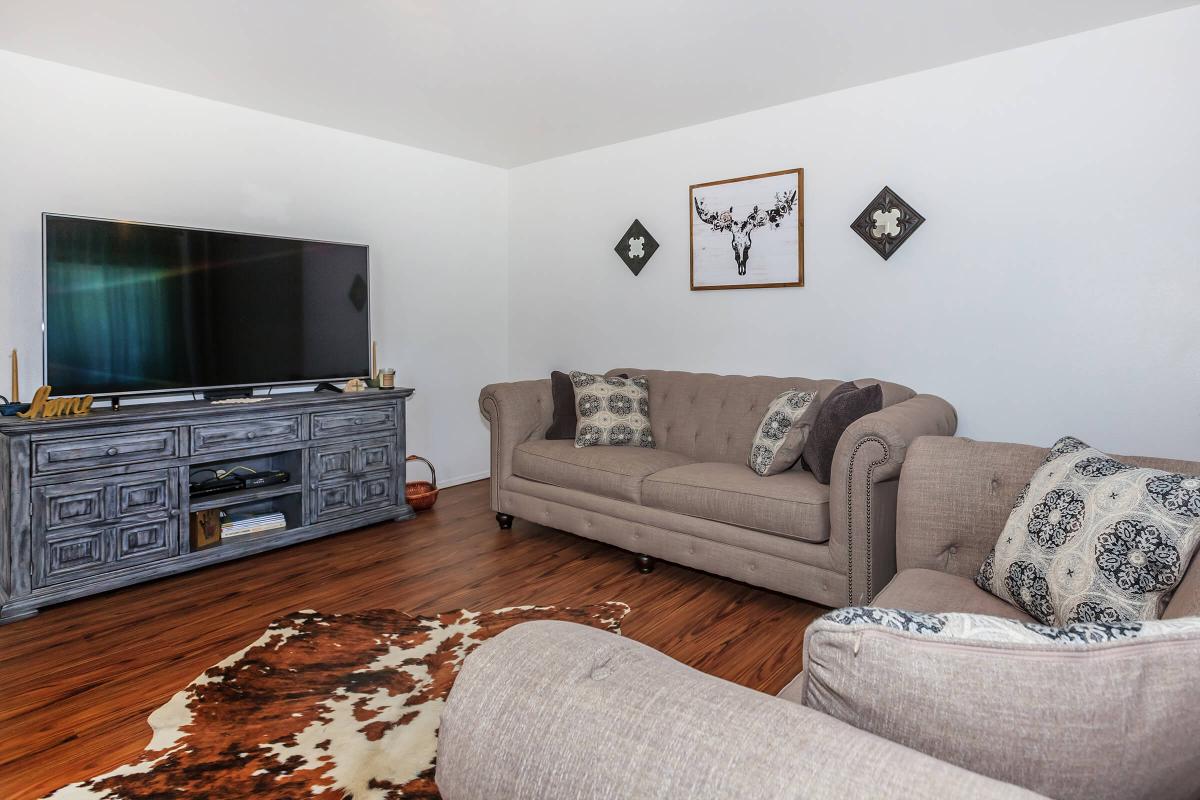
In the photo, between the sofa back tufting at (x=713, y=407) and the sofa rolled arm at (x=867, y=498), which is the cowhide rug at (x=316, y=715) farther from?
the sofa back tufting at (x=713, y=407)

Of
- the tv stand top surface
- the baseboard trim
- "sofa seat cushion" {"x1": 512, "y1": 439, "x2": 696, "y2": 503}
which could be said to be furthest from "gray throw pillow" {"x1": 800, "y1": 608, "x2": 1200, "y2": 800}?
the baseboard trim

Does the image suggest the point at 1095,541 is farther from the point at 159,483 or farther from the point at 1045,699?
the point at 159,483

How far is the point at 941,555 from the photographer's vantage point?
201 centimetres

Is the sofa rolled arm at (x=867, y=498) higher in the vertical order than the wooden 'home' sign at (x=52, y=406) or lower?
lower

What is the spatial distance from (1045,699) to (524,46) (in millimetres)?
3174

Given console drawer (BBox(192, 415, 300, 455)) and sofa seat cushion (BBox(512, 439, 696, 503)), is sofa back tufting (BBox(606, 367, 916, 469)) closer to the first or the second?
sofa seat cushion (BBox(512, 439, 696, 503))

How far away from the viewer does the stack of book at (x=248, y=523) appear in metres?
3.50

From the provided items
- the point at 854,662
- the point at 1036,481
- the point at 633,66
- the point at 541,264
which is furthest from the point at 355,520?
the point at 854,662

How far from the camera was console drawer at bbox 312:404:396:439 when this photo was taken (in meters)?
3.80

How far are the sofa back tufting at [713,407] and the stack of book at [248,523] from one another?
2.16 metres

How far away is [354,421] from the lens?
3963 millimetres

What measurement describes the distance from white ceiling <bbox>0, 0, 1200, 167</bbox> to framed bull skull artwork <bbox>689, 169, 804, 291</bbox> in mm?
467

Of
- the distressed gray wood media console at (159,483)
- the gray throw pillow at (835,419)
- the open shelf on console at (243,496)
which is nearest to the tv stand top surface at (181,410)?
the distressed gray wood media console at (159,483)

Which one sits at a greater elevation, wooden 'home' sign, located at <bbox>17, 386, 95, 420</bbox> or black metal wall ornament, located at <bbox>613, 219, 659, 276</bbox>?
black metal wall ornament, located at <bbox>613, 219, 659, 276</bbox>
